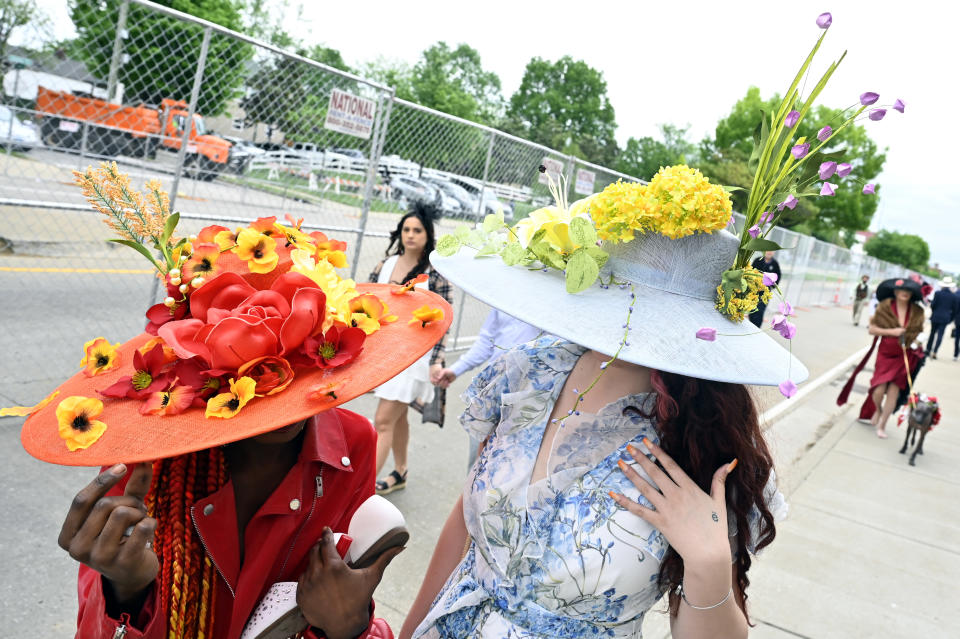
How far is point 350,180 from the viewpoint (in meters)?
6.00

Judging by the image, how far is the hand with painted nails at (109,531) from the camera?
1.04m

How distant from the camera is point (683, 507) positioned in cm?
137

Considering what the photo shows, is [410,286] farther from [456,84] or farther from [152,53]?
[456,84]

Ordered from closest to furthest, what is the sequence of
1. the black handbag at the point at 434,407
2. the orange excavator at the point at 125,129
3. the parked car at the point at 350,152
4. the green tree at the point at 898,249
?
the black handbag at the point at 434,407 → the orange excavator at the point at 125,129 → the parked car at the point at 350,152 → the green tree at the point at 898,249

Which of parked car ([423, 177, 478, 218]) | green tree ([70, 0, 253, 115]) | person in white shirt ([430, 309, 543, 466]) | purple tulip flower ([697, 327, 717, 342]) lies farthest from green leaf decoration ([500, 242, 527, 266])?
parked car ([423, 177, 478, 218])

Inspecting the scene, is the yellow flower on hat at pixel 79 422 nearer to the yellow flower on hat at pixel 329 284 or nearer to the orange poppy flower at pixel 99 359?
the orange poppy flower at pixel 99 359

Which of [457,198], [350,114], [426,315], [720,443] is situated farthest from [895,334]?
[426,315]

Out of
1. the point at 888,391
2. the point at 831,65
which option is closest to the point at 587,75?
the point at 888,391

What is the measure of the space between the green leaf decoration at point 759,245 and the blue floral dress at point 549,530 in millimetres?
390

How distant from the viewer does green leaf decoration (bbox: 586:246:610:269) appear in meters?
1.45

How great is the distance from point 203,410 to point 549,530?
0.76m

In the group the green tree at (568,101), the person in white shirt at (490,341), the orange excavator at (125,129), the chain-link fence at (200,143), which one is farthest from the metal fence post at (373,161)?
the green tree at (568,101)

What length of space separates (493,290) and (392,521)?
1.68ft

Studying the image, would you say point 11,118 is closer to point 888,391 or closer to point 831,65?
point 831,65
